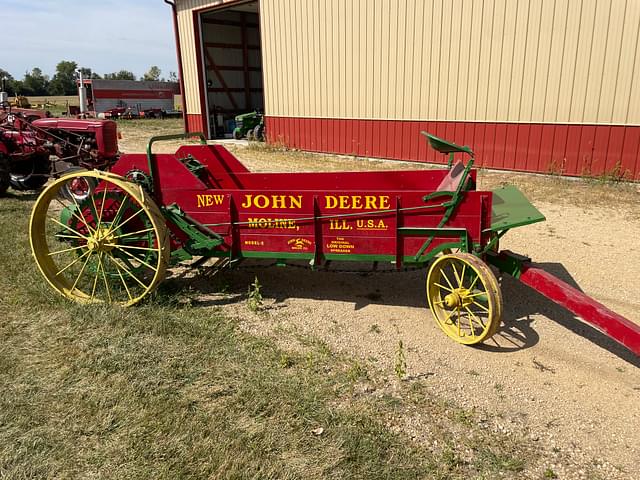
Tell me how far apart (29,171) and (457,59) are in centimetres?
913

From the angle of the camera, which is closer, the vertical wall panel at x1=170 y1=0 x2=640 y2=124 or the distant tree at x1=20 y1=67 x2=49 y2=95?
the vertical wall panel at x1=170 y1=0 x2=640 y2=124

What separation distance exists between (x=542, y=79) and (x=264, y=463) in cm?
967

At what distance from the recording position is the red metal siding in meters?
9.36

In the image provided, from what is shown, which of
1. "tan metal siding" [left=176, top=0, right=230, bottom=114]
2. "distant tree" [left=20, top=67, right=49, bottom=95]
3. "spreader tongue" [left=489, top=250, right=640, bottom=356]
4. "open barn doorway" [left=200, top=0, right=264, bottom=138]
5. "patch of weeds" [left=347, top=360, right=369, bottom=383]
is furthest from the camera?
"distant tree" [left=20, top=67, right=49, bottom=95]

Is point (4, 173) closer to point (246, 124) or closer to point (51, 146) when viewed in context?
point (51, 146)

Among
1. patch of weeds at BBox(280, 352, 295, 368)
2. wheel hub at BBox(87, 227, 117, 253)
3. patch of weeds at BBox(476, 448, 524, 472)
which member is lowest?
patch of weeds at BBox(476, 448, 524, 472)

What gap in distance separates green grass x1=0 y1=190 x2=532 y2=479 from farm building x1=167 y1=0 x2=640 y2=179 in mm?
8244

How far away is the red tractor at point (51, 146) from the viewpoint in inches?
356

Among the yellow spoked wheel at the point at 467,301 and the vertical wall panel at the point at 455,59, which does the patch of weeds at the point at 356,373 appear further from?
the vertical wall panel at the point at 455,59

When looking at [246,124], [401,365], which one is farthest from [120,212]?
[246,124]

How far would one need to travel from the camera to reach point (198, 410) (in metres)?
3.08

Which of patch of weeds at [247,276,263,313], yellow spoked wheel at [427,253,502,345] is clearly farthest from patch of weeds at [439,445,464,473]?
patch of weeds at [247,276,263,313]

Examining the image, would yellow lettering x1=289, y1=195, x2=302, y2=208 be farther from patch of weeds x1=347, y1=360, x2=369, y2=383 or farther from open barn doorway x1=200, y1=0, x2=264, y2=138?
open barn doorway x1=200, y1=0, x2=264, y2=138

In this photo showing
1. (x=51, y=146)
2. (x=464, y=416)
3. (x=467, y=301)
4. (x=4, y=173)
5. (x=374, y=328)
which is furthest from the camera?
(x=51, y=146)
